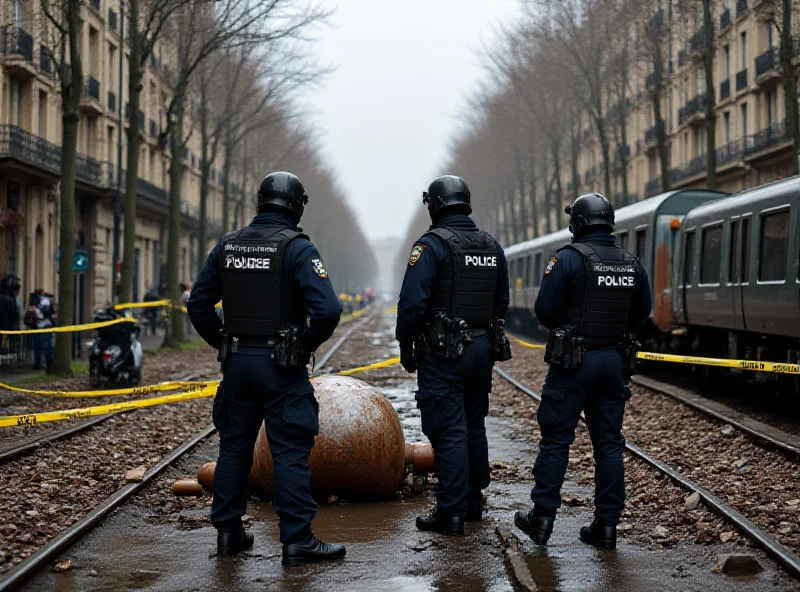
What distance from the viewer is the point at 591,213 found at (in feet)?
22.2

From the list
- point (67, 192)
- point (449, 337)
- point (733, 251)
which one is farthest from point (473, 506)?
point (67, 192)

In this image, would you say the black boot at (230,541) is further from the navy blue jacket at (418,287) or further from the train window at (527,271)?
the train window at (527,271)

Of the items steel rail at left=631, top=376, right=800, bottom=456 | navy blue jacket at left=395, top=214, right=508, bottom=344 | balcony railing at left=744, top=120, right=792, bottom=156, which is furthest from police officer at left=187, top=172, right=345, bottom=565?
balcony railing at left=744, top=120, right=792, bottom=156

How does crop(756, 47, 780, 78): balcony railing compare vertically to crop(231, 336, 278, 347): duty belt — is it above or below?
above

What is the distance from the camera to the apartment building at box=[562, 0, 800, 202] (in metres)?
40.1

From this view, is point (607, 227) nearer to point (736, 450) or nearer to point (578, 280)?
point (578, 280)

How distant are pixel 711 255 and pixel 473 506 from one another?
10341mm

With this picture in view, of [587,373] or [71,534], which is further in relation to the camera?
[71,534]

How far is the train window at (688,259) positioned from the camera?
17.6 meters

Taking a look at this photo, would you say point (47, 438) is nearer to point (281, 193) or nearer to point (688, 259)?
point (281, 193)

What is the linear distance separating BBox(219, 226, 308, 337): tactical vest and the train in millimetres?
2506

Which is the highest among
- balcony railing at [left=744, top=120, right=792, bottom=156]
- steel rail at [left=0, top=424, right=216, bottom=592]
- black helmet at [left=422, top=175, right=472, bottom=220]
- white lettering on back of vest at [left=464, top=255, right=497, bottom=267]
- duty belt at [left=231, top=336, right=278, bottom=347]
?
balcony railing at [left=744, top=120, right=792, bottom=156]

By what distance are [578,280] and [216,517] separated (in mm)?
2468

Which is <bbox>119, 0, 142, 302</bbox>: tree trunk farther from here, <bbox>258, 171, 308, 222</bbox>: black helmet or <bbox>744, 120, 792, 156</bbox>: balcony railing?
<bbox>744, 120, 792, 156</bbox>: balcony railing
